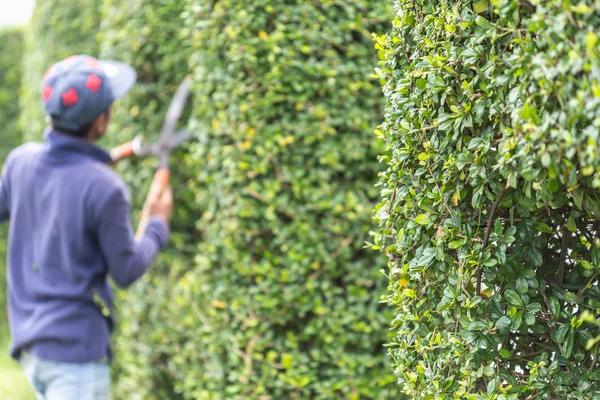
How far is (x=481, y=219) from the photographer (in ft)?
5.19

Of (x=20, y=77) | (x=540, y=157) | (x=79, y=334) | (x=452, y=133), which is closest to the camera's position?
(x=540, y=157)

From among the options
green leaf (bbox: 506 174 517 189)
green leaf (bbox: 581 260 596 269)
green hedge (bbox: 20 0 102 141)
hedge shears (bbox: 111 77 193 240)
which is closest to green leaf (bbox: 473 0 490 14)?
green leaf (bbox: 506 174 517 189)

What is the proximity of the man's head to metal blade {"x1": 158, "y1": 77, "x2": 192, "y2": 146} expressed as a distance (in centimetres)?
58

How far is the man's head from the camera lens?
2871mm

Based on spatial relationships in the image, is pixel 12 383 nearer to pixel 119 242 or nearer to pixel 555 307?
pixel 119 242

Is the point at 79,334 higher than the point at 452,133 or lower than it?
lower

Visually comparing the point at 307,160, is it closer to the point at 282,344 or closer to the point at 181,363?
the point at 282,344

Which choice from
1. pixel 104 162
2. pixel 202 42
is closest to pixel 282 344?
pixel 104 162

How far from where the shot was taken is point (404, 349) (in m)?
1.74

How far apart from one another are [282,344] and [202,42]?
1.41 m

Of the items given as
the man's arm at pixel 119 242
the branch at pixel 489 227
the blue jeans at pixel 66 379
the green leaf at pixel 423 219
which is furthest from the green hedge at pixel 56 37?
the branch at pixel 489 227

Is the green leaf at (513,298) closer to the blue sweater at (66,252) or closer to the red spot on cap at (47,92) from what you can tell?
the blue sweater at (66,252)

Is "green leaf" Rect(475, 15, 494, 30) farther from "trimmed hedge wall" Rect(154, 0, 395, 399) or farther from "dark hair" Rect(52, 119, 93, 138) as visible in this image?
"dark hair" Rect(52, 119, 93, 138)

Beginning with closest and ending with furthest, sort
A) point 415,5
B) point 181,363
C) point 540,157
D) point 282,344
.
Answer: point 540,157
point 415,5
point 282,344
point 181,363
